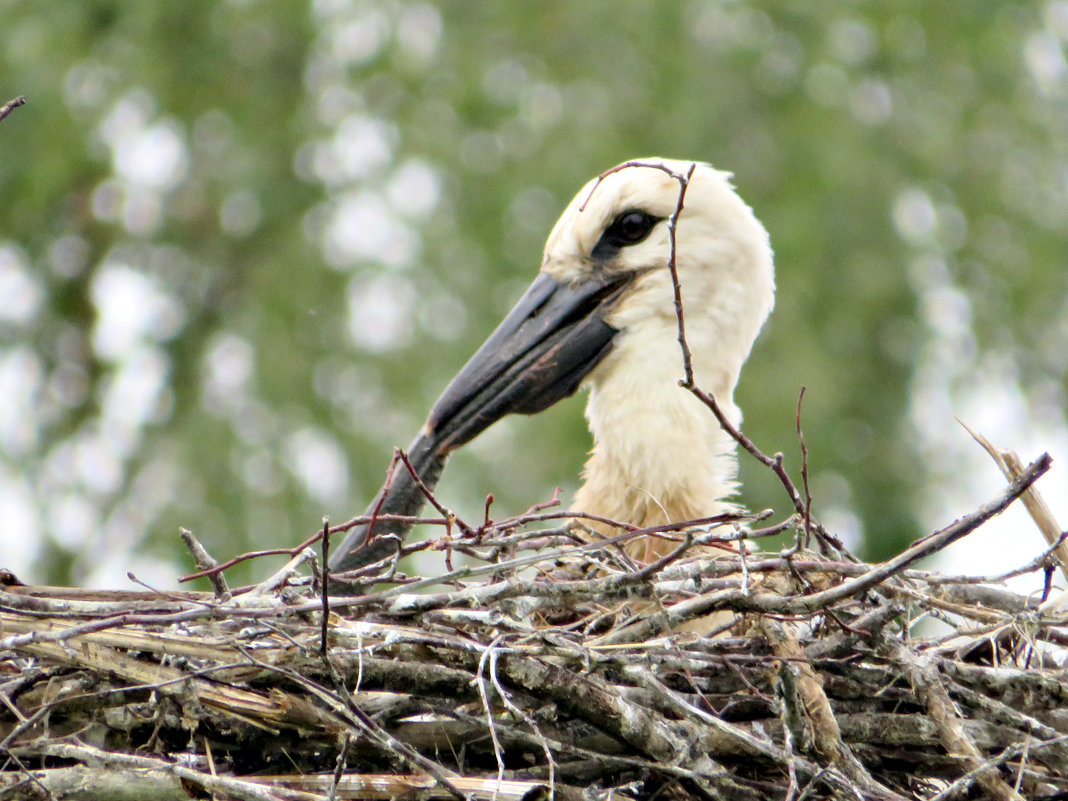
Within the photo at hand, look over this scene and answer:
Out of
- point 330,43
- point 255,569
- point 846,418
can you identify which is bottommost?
point 255,569

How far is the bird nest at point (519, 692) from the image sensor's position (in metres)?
2.60

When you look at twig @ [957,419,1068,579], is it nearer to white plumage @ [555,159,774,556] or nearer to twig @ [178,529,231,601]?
white plumage @ [555,159,774,556]

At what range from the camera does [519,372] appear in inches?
158

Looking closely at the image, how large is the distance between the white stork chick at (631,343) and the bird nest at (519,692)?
1.09 m

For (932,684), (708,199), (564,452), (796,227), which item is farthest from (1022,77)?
(932,684)

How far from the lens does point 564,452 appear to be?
830 cm

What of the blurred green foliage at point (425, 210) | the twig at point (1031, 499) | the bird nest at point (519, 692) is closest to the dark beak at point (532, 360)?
the bird nest at point (519, 692)

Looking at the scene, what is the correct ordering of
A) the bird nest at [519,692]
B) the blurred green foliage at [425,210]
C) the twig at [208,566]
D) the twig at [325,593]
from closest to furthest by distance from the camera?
the twig at [325,593] → the bird nest at [519,692] → the twig at [208,566] → the blurred green foliage at [425,210]

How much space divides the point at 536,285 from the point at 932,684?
1.89 m

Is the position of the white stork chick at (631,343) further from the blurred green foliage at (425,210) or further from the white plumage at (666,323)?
the blurred green foliage at (425,210)

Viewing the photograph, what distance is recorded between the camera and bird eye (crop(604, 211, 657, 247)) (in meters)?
4.12

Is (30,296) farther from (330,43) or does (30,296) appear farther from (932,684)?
(932,684)

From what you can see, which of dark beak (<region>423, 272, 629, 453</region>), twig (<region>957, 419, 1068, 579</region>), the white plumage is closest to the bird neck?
the white plumage

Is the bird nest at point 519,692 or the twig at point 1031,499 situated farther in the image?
the twig at point 1031,499
